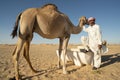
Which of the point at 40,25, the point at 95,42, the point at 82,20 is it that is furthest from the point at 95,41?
the point at 40,25

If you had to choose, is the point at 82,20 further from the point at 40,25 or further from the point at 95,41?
the point at 40,25

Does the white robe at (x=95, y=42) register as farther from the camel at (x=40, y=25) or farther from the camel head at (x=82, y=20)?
the camel at (x=40, y=25)

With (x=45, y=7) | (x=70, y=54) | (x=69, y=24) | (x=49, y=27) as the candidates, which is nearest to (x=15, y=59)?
(x=49, y=27)

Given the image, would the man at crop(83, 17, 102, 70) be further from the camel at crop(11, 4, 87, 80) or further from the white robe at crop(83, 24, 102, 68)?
the camel at crop(11, 4, 87, 80)

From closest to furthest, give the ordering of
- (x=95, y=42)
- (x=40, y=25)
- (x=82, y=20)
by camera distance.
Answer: (x=40, y=25) → (x=95, y=42) → (x=82, y=20)

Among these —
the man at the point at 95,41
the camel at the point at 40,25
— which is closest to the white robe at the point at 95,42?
the man at the point at 95,41

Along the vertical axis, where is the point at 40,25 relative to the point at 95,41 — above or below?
above

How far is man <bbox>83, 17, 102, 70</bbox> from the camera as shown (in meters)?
8.27

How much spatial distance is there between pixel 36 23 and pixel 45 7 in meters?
1.02

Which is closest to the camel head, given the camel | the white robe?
the white robe

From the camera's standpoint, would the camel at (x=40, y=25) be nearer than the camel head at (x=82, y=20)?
Yes

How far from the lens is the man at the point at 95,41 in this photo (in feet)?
27.1

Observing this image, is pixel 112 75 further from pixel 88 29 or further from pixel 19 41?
pixel 19 41

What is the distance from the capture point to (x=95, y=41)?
8.38 m
